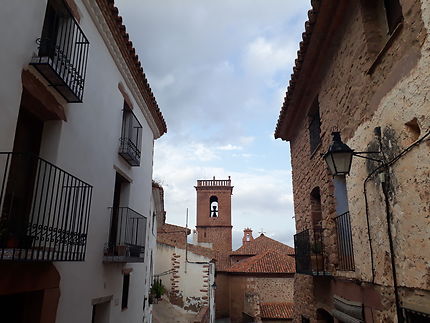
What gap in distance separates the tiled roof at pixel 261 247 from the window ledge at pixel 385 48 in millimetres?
34044

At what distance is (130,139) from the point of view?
8258 mm

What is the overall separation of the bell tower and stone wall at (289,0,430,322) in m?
31.9

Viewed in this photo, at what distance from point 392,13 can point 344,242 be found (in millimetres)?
3450

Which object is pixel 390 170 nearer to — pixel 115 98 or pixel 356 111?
pixel 356 111

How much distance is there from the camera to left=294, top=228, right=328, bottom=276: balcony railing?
7.09m

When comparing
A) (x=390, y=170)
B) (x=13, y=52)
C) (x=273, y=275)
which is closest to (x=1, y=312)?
→ (x=13, y=52)

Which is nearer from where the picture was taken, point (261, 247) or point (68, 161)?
point (68, 161)

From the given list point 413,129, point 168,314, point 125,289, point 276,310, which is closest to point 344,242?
point 413,129

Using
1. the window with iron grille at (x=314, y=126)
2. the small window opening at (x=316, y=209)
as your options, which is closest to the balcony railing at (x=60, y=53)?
the window with iron grille at (x=314, y=126)

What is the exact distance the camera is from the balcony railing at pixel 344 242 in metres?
5.71

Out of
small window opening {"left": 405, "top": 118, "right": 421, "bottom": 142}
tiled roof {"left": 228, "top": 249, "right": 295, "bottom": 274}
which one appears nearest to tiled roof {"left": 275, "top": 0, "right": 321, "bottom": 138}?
small window opening {"left": 405, "top": 118, "right": 421, "bottom": 142}

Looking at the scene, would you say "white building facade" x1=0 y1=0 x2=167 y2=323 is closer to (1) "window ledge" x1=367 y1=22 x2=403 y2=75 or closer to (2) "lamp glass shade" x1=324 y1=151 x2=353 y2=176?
(2) "lamp glass shade" x1=324 y1=151 x2=353 y2=176

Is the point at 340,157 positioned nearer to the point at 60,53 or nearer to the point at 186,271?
the point at 60,53

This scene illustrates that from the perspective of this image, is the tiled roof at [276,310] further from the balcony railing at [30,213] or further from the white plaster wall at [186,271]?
the balcony railing at [30,213]
